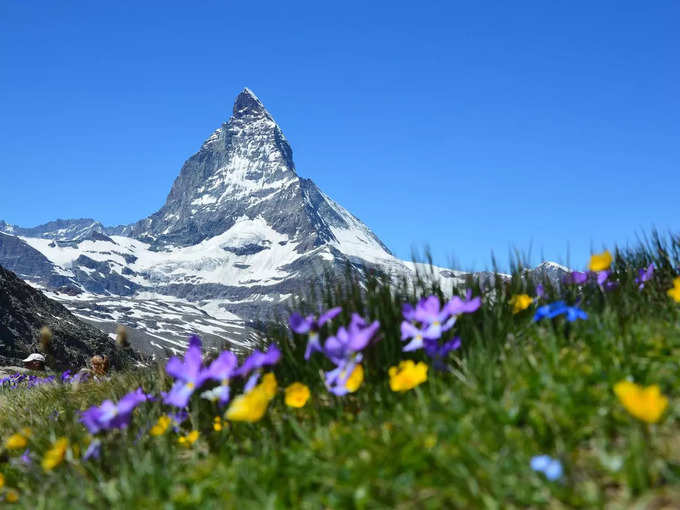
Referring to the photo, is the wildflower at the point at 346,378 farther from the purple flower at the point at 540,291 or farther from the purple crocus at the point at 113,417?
the purple flower at the point at 540,291

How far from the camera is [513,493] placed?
2.25 meters

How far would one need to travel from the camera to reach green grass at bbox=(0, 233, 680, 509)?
227 centimetres

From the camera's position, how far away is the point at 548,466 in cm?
221

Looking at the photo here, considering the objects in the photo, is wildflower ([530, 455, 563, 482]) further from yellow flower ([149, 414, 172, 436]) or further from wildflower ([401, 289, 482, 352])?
yellow flower ([149, 414, 172, 436])

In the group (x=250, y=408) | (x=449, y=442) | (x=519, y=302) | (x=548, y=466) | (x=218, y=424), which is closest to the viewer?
(x=548, y=466)

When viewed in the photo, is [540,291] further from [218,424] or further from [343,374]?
[218,424]

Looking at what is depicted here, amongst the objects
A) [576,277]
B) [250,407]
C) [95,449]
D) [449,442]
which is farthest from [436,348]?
[576,277]

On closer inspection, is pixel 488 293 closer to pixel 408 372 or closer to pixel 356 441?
pixel 408 372

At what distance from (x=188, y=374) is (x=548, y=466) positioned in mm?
2218

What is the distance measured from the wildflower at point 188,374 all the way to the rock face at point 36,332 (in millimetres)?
13258

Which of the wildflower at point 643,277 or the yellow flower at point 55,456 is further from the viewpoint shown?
the wildflower at point 643,277

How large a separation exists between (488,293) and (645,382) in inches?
81.3

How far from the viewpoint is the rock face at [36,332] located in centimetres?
1653

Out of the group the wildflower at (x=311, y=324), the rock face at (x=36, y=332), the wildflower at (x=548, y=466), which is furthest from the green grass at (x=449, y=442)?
the rock face at (x=36, y=332)
